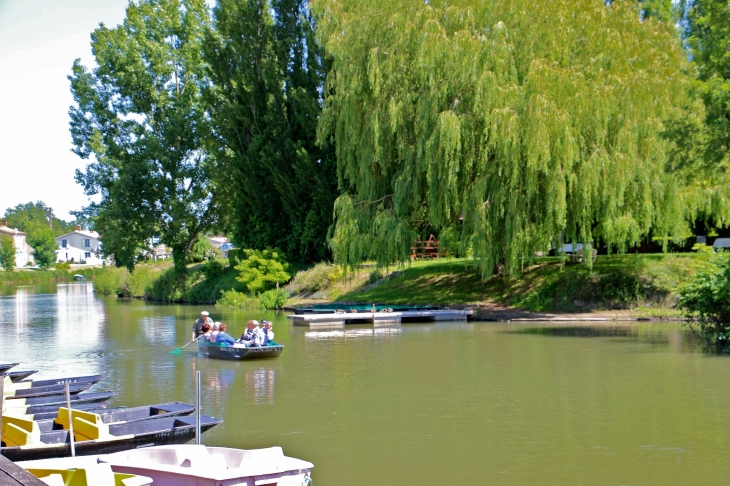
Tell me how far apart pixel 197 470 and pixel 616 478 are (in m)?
5.94

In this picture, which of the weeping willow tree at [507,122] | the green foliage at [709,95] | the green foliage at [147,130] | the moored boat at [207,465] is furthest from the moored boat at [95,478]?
the green foliage at [147,130]

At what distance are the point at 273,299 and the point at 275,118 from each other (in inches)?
403

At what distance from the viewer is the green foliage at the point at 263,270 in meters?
42.7

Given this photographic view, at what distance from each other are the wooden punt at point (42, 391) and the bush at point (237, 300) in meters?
26.0

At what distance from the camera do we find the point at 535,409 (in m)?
15.2

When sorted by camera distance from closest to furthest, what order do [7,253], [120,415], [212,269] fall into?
[120,415]
[212,269]
[7,253]

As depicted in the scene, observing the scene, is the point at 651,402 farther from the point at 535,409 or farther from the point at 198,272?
the point at 198,272

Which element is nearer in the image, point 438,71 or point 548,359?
point 548,359

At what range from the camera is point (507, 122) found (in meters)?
26.5

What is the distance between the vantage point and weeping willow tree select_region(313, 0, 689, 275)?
1056 inches

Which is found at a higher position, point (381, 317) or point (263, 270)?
point (263, 270)

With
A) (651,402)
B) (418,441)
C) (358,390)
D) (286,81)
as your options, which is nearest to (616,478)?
(418,441)

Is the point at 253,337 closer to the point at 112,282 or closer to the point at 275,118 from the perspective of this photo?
the point at 275,118

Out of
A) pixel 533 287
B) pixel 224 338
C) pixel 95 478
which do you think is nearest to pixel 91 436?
pixel 95 478
